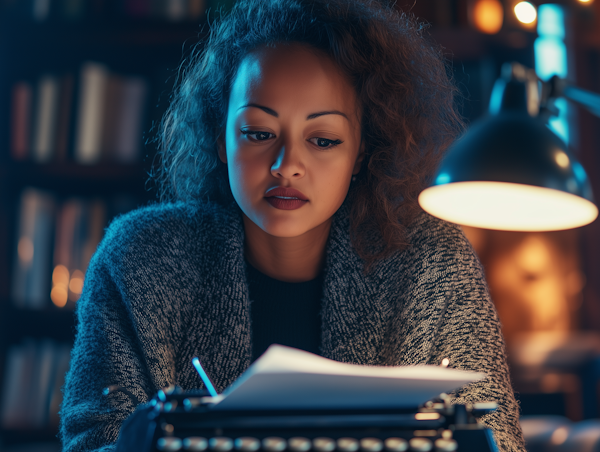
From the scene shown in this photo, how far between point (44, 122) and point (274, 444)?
5.21ft

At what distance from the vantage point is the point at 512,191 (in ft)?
2.69

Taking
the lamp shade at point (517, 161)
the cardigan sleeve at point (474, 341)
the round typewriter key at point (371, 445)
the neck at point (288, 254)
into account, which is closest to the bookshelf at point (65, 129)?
the neck at point (288, 254)

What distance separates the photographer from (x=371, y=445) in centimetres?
51

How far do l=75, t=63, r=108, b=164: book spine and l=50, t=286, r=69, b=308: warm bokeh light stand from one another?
41 cm

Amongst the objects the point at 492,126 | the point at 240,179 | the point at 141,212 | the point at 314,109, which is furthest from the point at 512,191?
the point at 141,212

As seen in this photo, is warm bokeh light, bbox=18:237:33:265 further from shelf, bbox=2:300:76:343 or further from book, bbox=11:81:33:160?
book, bbox=11:81:33:160

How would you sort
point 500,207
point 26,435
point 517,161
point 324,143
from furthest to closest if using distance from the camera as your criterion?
point 26,435
point 324,143
point 500,207
point 517,161

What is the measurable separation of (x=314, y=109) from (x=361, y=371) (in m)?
0.64

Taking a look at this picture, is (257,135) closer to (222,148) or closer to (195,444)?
(222,148)

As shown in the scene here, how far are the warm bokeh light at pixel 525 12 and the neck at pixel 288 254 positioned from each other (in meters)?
0.59

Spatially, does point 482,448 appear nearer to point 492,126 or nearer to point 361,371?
point 361,371

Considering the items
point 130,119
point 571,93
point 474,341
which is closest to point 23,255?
point 130,119

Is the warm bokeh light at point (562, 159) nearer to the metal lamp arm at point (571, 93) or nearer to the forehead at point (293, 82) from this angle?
the metal lamp arm at point (571, 93)

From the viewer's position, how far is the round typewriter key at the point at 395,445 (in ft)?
1.68
